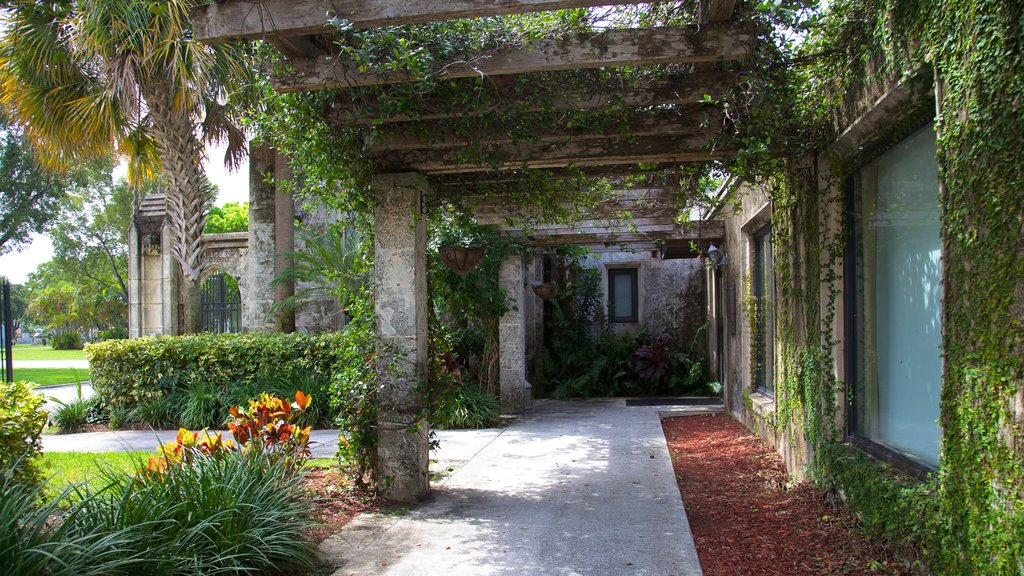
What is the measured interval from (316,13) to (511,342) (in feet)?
25.8

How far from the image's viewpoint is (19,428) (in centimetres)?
472

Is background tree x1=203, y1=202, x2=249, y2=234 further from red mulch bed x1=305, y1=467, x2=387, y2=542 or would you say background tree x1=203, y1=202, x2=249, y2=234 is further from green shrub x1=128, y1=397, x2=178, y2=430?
red mulch bed x1=305, y1=467, x2=387, y2=542

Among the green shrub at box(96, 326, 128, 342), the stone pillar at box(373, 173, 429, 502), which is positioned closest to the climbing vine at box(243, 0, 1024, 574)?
the stone pillar at box(373, 173, 429, 502)

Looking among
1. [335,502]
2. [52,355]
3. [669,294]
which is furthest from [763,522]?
[52,355]

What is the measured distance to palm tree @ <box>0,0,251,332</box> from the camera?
9.10 meters

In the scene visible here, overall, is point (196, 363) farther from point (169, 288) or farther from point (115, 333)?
point (115, 333)

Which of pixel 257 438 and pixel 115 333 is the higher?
pixel 115 333

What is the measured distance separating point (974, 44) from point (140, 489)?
15.2 ft

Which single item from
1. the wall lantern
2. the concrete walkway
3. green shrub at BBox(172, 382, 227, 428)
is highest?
the wall lantern

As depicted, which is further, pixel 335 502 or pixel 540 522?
pixel 335 502

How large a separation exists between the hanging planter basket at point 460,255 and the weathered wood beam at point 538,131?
276cm

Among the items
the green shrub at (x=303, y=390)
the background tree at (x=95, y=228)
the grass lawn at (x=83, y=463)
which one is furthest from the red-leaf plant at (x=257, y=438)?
the background tree at (x=95, y=228)

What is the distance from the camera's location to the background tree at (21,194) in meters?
25.4

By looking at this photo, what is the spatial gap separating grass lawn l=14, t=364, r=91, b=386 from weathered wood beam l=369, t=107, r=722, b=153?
17.5 m
